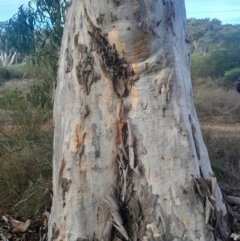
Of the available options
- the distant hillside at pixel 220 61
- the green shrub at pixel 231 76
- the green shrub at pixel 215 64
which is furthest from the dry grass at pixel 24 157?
the green shrub at pixel 215 64

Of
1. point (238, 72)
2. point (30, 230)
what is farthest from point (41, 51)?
point (238, 72)

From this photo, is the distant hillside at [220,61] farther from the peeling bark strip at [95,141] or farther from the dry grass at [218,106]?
the peeling bark strip at [95,141]

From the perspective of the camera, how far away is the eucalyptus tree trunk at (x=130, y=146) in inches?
139

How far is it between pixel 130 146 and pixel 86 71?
54 centimetres

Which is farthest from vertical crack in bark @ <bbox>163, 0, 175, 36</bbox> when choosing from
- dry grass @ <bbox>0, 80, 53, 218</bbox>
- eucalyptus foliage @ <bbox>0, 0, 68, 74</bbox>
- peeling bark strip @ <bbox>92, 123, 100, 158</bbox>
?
eucalyptus foliage @ <bbox>0, 0, 68, 74</bbox>

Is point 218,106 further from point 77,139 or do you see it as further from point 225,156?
point 77,139

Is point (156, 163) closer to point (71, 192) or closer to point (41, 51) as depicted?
point (71, 192)

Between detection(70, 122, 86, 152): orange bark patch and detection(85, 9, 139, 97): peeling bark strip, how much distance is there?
1.07ft

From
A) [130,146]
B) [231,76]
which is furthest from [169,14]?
[231,76]

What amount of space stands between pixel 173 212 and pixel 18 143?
296 cm

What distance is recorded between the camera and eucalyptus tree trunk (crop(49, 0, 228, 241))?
139 inches

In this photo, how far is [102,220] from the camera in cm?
361

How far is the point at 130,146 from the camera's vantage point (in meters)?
3.55

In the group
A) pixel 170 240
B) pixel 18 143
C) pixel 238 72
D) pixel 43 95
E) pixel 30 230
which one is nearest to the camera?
pixel 170 240
